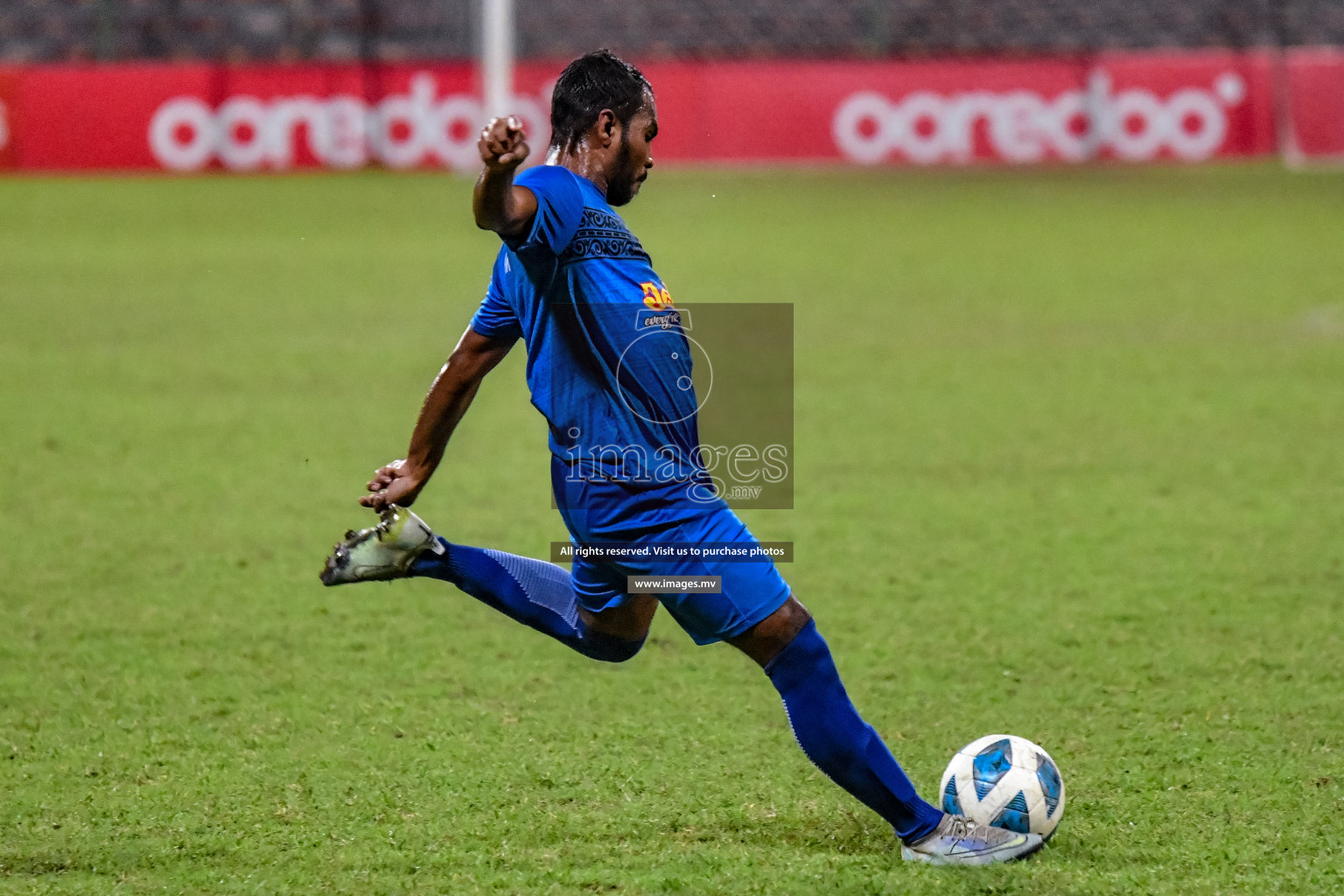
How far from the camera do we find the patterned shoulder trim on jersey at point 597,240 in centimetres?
319

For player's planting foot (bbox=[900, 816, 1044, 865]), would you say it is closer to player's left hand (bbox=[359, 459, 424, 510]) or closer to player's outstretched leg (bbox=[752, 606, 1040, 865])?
player's outstretched leg (bbox=[752, 606, 1040, 865])

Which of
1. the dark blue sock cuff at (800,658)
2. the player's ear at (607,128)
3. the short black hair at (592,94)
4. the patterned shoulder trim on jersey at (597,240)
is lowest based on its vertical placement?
the dark blue sock cuff at (800,658)

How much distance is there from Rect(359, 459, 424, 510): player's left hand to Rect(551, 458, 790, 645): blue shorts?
1.22 feet

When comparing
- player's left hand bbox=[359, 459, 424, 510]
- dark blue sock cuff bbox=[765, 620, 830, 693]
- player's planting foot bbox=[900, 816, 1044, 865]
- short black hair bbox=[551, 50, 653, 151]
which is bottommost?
player's planting foot bbox=[900, 816, 1044, 865]

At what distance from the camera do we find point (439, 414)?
3.56m

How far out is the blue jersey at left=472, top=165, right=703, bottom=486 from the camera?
3.22 meters

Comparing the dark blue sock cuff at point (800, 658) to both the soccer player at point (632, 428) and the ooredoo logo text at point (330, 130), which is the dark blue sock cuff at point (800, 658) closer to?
the soccer player at point (632, 428)

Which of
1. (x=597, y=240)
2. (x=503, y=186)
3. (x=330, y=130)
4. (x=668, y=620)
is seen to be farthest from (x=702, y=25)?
(x=503, y=186)

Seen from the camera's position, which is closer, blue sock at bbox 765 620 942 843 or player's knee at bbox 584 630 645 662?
blue sock at bbox 765 620 942 843

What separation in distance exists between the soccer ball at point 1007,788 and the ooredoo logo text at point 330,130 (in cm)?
1801

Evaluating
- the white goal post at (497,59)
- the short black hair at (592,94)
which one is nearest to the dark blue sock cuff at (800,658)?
the short black hair at (592,94)

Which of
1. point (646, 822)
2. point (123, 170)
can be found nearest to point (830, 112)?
point (123, 170)

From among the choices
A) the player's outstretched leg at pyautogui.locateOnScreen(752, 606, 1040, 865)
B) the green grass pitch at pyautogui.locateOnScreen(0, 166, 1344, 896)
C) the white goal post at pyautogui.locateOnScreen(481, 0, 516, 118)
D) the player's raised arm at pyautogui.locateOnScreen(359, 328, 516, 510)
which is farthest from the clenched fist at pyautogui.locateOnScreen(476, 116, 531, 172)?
the white goal post at pyautogui.locateOnScreen(481, 0, 516, 118)

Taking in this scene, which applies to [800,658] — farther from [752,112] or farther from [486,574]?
[752,112]
